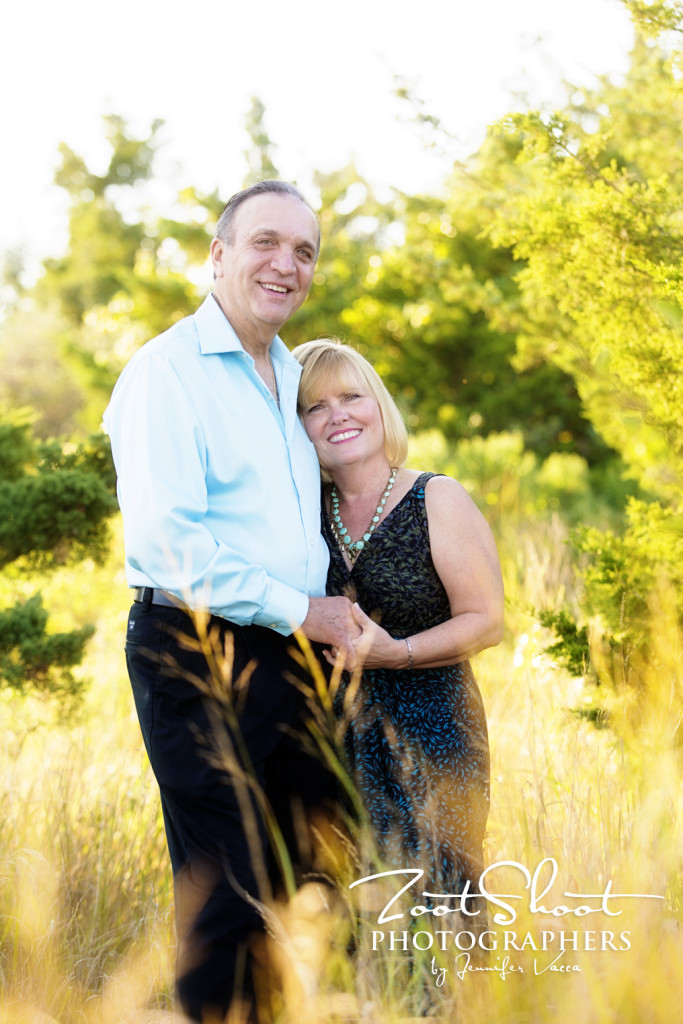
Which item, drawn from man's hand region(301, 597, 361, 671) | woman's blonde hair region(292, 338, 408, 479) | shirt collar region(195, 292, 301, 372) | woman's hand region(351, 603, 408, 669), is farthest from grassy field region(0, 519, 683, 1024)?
shirt collar region(195, 292, 301, 372)

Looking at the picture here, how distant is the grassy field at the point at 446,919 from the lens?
202cm

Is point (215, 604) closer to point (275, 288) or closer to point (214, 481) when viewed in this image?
point (214, 481)

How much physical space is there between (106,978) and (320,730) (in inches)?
41.8

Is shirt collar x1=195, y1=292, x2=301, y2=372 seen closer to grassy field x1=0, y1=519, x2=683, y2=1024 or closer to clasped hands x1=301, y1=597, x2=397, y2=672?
clasped hands x1=301, y1=597, x2=397, y2=672

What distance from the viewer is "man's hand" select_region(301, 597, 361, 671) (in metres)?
2.73

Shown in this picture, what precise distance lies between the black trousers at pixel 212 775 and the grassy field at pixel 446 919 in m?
0.17

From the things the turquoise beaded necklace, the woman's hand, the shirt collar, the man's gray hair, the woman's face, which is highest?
the man's gray hair

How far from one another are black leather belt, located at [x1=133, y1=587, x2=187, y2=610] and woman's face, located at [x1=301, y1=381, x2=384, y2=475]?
83cm

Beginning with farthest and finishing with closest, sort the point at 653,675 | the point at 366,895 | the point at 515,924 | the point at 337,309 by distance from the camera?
1. the point at 337,309
2. the point at 653,675
3. the point at 366,895
4. the point at 515,924

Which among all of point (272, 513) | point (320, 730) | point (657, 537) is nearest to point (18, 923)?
point (320, 730)

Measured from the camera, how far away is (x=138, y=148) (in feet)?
109

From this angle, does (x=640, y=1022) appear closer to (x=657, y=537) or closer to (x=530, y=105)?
(x=657, y=537)

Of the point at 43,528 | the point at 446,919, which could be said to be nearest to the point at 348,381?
the point at 446,919

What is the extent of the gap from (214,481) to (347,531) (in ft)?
2.05
